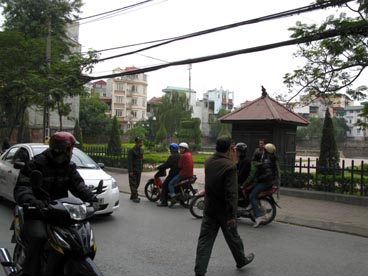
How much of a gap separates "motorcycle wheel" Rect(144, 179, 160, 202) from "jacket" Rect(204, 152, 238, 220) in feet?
19.8

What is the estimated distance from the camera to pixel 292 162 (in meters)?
12.6

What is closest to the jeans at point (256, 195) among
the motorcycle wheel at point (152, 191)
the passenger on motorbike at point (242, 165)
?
the passenger on motorbike at point (242, 165)

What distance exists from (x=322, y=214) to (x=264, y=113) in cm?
595

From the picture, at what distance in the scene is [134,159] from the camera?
11.0 metres

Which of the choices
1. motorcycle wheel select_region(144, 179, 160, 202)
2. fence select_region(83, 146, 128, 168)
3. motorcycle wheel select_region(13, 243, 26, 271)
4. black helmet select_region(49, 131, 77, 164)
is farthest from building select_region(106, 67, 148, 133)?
black helmet select_region(49, 131, 77, 164)

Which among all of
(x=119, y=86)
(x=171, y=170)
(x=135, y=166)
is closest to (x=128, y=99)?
(x=119, y=86)

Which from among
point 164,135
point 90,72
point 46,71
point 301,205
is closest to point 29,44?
point 46,71

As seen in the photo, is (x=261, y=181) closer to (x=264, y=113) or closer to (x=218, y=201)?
(x=218, y=201)

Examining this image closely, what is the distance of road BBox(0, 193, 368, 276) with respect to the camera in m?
5.25

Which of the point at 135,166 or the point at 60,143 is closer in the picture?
the point at 60,143

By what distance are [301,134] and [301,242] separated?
2911 inches

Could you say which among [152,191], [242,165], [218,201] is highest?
[242,165]

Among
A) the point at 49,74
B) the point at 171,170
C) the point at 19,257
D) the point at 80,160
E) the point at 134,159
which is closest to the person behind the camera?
the point at 19,257

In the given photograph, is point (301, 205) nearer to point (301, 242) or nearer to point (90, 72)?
point (301, 242)
